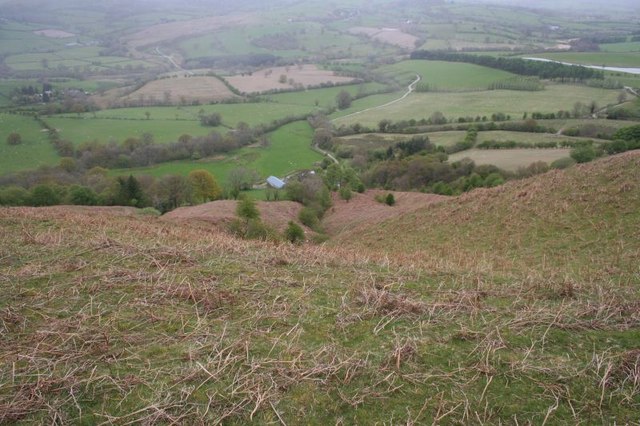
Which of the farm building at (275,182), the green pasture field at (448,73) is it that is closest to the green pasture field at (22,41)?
the green pasture field at (448,73)

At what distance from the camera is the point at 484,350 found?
19.8 feet

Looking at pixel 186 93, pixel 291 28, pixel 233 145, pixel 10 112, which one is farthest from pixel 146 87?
pixel 291 28

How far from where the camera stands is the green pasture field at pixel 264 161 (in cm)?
6300

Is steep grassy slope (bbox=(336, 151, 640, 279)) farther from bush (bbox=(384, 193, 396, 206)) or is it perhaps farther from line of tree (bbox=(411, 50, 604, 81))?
line of tree (bbox=(411, 50, 604, 81))

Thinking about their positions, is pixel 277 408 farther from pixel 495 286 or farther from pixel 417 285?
pixel 495 286

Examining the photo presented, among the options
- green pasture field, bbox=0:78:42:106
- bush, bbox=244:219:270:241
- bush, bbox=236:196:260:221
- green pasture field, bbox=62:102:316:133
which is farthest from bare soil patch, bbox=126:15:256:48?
bush, bbox=244:219:270:241

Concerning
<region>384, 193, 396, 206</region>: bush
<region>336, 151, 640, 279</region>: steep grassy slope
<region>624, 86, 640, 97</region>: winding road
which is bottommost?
<region>384, 193, 396, 206</region>: bush

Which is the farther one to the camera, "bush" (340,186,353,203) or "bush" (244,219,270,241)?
"bush" (340,186,353,203)

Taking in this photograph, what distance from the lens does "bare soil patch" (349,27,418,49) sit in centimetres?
14434

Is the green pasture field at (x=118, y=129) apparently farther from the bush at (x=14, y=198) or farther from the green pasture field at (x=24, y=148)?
the bush at (x=14, y=198)

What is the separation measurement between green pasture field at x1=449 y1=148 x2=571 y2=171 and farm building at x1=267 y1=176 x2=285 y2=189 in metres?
22.6

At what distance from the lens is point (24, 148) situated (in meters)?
64.8

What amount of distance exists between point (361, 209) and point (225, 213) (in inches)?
553

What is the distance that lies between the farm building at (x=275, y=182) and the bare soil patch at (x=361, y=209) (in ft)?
40.1
